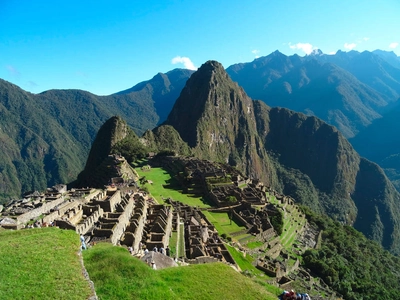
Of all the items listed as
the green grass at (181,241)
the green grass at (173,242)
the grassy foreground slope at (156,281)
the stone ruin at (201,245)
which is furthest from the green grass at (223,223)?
the grassy foreground slope at (156,281)

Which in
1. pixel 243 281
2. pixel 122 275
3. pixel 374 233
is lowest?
pixel 374 233

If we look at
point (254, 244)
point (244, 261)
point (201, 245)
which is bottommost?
point (254, 244)

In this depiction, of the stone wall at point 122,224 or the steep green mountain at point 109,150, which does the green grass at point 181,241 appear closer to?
the stone wall at point 122,224

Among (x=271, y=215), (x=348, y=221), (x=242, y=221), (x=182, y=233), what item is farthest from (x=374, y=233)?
(x=182, y=233)

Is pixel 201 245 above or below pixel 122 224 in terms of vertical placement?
Answer: below

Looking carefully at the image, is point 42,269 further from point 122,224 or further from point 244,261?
point 244,261

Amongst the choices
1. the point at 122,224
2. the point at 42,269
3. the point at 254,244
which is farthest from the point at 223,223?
the point at 42,269

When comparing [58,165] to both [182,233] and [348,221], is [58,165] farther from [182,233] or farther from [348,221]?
[182,233]
